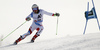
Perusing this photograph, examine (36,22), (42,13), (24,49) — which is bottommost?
(24,49)

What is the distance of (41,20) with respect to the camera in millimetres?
5555

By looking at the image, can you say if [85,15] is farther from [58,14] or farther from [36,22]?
[36,22]

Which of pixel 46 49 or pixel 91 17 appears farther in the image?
pixel 91 17

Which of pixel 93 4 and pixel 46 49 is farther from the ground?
pixel 93 4

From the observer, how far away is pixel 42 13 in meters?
5.52

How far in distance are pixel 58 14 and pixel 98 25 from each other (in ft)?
6.95

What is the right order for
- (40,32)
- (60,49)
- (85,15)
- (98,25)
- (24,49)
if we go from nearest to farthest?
(60,49) < (24,49) < (40,32) < (98,25) < (85,15)

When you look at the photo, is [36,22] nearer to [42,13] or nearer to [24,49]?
[42,13]

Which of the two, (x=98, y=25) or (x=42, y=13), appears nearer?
(x=42, y=13)

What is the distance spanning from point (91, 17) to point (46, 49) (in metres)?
4.14

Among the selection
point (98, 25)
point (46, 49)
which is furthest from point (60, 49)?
point (98, 25)

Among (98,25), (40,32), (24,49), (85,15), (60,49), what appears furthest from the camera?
(85,15)

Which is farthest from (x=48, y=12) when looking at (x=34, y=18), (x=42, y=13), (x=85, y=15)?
(x=85, y=15)

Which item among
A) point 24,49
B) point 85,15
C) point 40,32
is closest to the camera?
point 24,49
